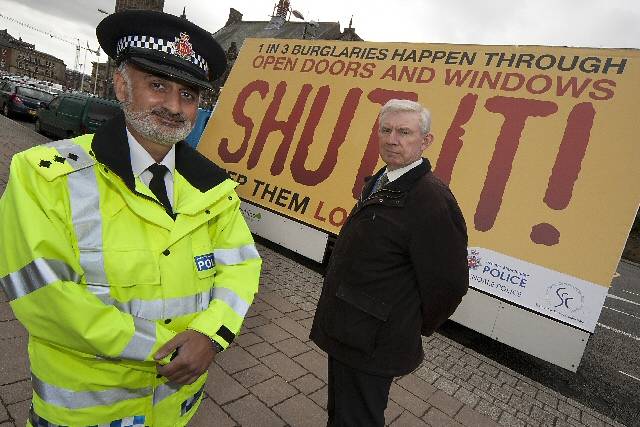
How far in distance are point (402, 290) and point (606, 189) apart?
116 inches

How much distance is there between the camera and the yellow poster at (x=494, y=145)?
3.67m

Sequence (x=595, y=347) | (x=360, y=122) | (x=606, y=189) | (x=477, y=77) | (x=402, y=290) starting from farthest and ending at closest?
(x=595, y=347)
(x=360, y=122)
(x=477, y=77)
(x=606, y=189)
(x=402, y=290)

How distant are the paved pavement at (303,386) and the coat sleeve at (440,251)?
4.87 ft

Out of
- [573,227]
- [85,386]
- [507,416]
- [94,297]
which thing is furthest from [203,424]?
[573,227]

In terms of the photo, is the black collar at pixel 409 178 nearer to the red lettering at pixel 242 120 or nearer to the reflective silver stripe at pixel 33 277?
the reflective silver stripe at pixel 33 277

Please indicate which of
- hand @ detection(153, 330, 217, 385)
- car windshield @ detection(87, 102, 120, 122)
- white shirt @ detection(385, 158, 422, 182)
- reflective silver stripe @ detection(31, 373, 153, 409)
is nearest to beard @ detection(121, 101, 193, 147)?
hand @ detection(153, 330, 217, 385)

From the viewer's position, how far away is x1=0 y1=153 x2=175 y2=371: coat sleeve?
1057mm

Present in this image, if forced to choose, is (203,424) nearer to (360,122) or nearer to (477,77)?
(360,122)

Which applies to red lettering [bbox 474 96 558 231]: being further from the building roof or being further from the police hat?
the building roof

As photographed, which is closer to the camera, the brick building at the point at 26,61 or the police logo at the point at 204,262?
the police logo at the point at 204,262

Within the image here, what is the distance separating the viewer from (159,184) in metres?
1.41

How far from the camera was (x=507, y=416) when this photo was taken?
3.29m

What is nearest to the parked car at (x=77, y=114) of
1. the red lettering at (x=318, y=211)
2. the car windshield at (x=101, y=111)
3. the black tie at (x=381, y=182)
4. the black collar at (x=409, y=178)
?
the car windshield at (x=101, y=111)


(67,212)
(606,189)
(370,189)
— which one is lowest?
(67,212)
